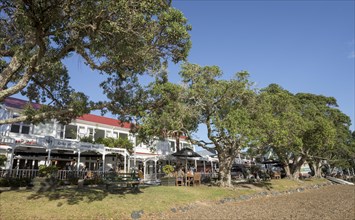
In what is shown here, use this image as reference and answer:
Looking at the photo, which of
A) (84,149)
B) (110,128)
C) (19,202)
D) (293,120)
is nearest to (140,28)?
(19,202)

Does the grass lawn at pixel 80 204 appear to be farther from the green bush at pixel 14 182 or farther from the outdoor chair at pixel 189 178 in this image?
the outdoor chair at pixel 189 178

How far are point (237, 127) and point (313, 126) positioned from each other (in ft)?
51.8

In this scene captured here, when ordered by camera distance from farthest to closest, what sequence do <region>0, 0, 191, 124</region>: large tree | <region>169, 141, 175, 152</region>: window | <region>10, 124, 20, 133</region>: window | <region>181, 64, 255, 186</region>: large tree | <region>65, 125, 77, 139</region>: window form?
<region>169, 141, 175, 152</region>: window, <region>65, 125, 77, 139</region>: window, <region>10, 124, 20, 133</region>: window, <region>181, 64, 255, 186</region>: large tree, <region>0, 0, 191, 124</region>: large tree

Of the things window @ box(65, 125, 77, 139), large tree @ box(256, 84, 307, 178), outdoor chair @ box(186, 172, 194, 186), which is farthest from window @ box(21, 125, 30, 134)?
large tree @ box(256, 84, 307, 178)

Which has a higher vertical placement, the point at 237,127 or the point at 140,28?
the point at 140,28

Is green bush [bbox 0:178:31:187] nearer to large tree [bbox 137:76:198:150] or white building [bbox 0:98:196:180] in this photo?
white building [bbox 0:98:196:180]

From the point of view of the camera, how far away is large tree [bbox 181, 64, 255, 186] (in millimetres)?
19172

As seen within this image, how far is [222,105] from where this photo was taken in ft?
68.4

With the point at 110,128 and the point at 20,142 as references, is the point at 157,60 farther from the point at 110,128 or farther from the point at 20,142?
the point at 110,128

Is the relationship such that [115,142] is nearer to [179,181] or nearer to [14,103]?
[179,181]

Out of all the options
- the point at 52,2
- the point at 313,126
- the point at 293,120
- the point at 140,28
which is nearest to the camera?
the point at 52,2

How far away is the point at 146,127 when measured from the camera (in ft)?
58.6

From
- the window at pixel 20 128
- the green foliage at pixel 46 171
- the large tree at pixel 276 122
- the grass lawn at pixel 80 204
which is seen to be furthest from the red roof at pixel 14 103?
the large tree at pixel 276 122

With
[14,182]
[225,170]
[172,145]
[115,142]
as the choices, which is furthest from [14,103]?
[172,145]
